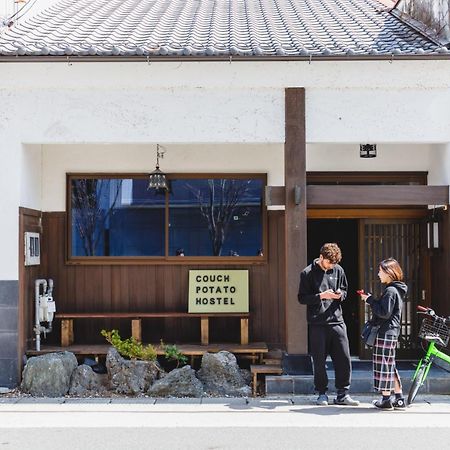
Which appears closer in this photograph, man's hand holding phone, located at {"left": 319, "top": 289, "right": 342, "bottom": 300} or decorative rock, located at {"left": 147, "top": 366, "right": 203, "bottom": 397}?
man's hand holding phone, located at {"left": 319, "top": 289, "right": 342, "bottom": 300}

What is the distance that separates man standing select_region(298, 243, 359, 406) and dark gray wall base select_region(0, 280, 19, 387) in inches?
168

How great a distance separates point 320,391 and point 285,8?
8.80m

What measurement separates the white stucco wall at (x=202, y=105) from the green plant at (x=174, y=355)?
2581 mm

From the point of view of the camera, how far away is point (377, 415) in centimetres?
873

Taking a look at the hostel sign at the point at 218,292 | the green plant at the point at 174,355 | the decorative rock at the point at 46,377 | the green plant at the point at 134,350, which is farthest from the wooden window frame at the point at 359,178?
the decorative rock at the point at 46,377

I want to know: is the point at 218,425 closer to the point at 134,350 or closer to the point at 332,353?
the point at 332,353

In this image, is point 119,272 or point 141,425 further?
point 119,272

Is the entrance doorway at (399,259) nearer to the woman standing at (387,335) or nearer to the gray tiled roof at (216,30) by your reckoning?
the woman standing at (387,335)

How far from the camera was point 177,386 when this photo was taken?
9945mm

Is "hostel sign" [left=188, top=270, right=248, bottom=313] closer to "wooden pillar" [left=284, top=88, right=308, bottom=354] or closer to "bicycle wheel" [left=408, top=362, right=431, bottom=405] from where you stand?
"wooden pillar" [left=284, top=88, right=308, bottom=354]

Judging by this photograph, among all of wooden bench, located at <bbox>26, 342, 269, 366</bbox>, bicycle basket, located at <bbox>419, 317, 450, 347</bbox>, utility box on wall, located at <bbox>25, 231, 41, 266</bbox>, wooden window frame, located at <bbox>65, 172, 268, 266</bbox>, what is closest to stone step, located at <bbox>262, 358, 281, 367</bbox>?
wooden bench, located at <bbox>26, 342, 269, 366</bbox>

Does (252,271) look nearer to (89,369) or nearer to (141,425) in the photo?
(89,369)

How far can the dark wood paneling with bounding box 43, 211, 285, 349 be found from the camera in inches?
477

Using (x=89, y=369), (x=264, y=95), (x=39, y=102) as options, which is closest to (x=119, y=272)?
(x=89, y=369)
